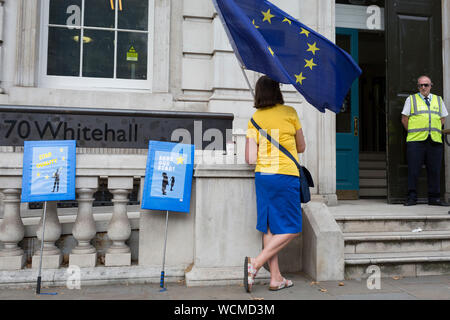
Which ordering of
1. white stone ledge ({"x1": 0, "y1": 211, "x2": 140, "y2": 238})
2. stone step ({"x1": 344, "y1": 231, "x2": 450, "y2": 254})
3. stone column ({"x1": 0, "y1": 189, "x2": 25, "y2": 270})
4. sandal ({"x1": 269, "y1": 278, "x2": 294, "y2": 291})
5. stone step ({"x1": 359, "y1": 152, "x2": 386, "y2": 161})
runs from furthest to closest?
1. stone step ({"x1": 359, "y1": 152, "x2": 386, "y2": 161})
2. stone step ({"x1": 344, "y1": 231, "x2": 450, "y2": 254})
3. white stone ledge ({"x1": 0, "y1": 211, "x2": 140, "y2": 238})
4. stone column ({"x1": 0, "y1": 189, "x2": 25, "y2": 270})
5. sandal ({"x1": 269, "y1": 278, "x2": 294, "y2": 291})

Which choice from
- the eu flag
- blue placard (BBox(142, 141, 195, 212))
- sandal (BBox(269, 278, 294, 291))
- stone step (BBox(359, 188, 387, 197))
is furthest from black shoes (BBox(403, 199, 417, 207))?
blue placard (BBox(142, 141, 195, 212))

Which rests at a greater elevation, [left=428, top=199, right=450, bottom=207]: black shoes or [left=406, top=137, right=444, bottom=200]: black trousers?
[left=406, top=137, right=444, bottom=200]: black trousers

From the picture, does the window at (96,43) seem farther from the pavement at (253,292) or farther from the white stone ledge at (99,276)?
the pavement at (253,292)

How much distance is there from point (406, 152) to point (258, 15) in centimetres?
461

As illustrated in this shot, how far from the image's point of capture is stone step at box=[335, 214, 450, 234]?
15.0 feet

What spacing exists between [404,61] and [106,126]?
5560 millimetres

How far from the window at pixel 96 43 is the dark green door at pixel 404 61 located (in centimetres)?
449

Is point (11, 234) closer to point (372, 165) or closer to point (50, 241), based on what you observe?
point (50, 241)

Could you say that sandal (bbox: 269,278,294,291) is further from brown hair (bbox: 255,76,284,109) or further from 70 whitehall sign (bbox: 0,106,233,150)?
70 whitehall sign (bbox: 0,106,233,150)

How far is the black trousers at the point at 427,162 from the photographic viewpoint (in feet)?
20.5

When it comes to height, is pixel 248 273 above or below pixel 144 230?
below

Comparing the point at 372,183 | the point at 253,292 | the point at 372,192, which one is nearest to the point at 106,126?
the point at 253,292

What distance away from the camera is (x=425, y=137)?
619 centimetres

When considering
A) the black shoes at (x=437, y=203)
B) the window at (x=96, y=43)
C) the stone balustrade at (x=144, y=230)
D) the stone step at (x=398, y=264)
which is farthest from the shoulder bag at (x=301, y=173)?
the black shoes at (x=437, y=203)
